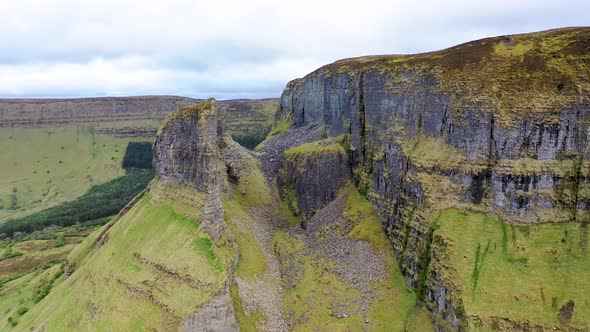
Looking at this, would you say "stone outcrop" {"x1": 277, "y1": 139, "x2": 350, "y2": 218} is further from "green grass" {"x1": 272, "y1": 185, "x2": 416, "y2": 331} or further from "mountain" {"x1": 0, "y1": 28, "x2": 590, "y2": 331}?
"green grass" {"x1": 272, "y1": 185, "x2": 416, "y2": 331}

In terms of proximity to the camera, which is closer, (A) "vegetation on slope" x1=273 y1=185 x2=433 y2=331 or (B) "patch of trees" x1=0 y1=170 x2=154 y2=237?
(A) "vegetation on slope" x1=273 y1=185 x2=433 y2=331

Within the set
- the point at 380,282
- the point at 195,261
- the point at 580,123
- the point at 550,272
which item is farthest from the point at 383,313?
the point at 580,123

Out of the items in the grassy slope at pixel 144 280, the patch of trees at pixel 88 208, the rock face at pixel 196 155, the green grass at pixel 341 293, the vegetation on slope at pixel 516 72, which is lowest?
the patch of trees at pixel 88 208

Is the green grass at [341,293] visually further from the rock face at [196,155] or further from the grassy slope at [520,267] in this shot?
the rock face at [196,155]

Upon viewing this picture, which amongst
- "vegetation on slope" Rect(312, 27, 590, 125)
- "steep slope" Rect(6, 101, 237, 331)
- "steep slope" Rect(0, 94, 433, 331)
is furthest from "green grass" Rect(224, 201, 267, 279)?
"vegetation on slope" Rect(312, 27, 590, 125)

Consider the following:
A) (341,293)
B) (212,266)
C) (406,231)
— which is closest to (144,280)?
(212,266)

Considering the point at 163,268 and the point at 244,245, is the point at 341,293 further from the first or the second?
the point at 163,268

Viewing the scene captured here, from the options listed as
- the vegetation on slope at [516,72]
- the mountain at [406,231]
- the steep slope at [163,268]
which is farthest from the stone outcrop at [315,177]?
the steep slope at [163,268]
